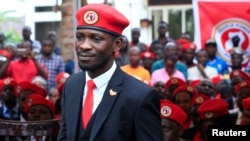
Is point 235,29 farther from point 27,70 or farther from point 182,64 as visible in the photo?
point 27,70

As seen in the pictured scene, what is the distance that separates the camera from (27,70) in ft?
39.9

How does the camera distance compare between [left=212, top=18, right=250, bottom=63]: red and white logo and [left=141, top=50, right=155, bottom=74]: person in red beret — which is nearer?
[left=212, top=18, right=250, bottom=63]: red and white logo

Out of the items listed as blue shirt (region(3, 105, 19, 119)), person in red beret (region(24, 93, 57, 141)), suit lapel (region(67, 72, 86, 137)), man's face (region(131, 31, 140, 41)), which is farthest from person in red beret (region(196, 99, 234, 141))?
man's face (region(131, 31, 140, 41))

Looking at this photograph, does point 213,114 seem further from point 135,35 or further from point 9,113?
point 135,35

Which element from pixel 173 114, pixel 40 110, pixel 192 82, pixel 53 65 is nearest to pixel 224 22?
pixel 192 82

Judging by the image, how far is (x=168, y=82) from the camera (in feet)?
33.0

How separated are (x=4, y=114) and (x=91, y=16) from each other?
4.52 m

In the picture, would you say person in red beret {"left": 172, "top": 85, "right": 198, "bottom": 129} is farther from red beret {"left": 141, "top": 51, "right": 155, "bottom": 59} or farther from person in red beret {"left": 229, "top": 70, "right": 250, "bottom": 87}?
red beret {"left": 141, "top": 51, "right": 155, "bottom": 59}

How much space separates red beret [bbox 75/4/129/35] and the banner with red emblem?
6.48 meters

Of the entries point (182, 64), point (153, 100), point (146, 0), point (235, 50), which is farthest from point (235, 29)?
point (146, 0)

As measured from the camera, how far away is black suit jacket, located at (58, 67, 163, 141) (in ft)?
14.2

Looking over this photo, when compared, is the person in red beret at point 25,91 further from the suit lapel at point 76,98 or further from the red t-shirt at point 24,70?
the suit lapel at point 76,98

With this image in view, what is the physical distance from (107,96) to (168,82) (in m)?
5.70

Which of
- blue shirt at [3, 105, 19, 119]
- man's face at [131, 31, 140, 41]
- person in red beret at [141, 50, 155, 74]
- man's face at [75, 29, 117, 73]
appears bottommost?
blue shirt at [3, 105, 19, 119]
